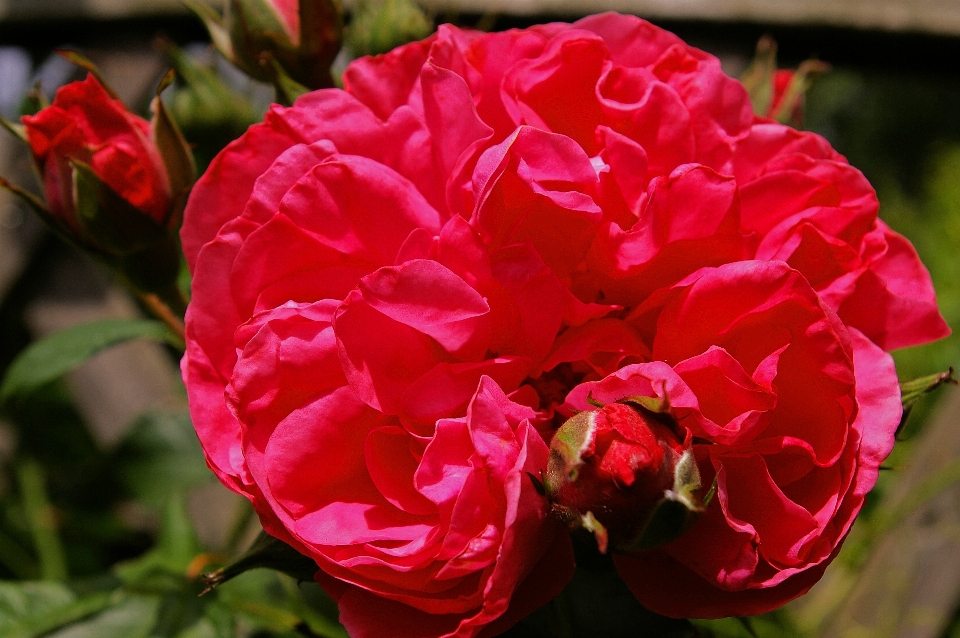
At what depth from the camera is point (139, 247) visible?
444 millimetres

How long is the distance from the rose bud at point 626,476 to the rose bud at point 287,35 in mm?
302

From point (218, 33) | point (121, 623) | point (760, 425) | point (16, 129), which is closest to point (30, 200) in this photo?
point (16, 129)

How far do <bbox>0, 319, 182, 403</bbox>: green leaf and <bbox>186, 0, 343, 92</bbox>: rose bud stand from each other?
0.68 ft

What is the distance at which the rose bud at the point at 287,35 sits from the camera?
445 mm

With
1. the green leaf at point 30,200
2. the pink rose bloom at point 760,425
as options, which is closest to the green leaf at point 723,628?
the pink rose bloom at point 760,425

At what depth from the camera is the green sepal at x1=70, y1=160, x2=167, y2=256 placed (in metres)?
0.41

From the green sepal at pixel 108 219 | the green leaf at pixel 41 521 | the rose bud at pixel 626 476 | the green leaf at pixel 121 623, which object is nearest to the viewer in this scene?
the rose bud at pixel 626 476

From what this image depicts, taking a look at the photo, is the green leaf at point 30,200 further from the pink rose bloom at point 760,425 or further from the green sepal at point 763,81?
the green sepal at point 763,81

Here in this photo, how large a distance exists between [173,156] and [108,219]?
0.16ft

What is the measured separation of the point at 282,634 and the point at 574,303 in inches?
17.3

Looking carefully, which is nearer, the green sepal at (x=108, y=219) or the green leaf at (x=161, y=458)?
the green sepal at (x=108, y=219)

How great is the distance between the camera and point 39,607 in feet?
1.73

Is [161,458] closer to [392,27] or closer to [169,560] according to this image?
[169,560]

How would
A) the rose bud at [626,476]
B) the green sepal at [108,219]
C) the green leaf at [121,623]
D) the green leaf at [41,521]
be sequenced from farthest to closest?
1. the green leaf at [41,521]
2. the green leaf at [121,623]
3. the green sepal at [108,219]
4. the rose bud at [626,476]
